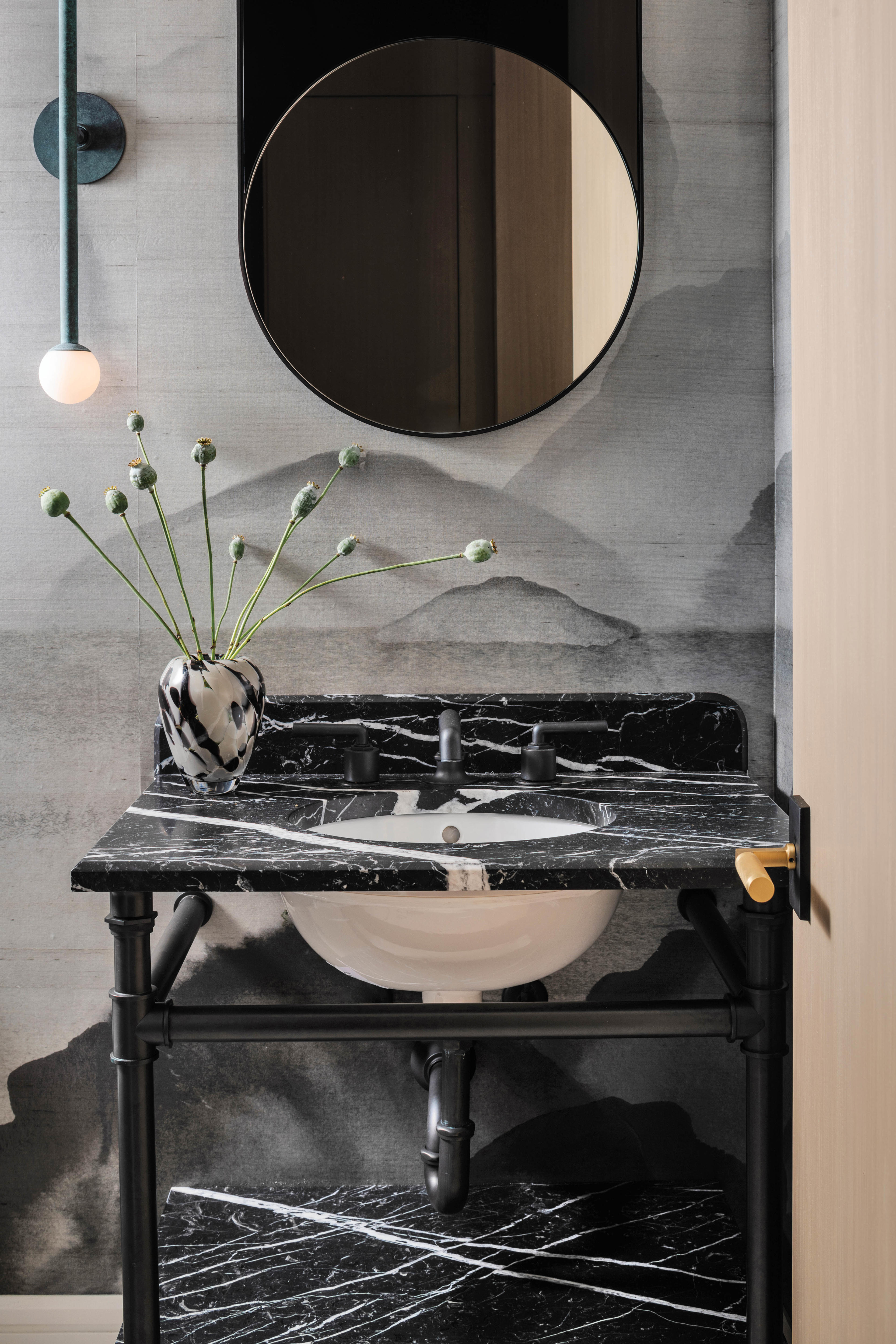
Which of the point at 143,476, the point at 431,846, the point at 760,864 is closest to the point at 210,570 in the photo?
the point at 143,476

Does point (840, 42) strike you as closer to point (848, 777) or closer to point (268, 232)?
point (848, 777)

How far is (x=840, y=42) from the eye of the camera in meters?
0.65

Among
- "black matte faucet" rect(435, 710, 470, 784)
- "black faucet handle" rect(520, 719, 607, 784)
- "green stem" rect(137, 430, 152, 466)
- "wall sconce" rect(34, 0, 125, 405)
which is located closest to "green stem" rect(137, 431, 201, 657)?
"green stem" rect(137, 430, 152, 466)

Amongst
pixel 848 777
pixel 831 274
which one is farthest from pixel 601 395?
pixel 848 777

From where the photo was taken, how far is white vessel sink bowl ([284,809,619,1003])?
1.08 meters

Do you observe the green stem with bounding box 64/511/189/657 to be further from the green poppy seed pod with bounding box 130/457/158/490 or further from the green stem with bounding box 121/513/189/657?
the green poppy seed pod with bounding box 130/457/158/490

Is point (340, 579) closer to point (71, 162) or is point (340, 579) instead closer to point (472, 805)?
point (472, 805)

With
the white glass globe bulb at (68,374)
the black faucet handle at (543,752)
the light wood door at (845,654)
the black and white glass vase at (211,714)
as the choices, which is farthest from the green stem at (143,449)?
the light wood door at (845,654)

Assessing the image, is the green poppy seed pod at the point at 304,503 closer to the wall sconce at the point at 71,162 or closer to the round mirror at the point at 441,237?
the round mirror at the point at 441,237

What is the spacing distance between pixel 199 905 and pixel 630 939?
0.64m

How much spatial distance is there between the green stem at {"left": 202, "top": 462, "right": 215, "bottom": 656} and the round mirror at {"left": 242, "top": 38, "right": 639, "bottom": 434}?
0.74ft

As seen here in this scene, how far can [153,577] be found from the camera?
1459mm

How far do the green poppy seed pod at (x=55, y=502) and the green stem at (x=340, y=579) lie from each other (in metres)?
0.30

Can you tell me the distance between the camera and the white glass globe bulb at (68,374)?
4.55 feet
